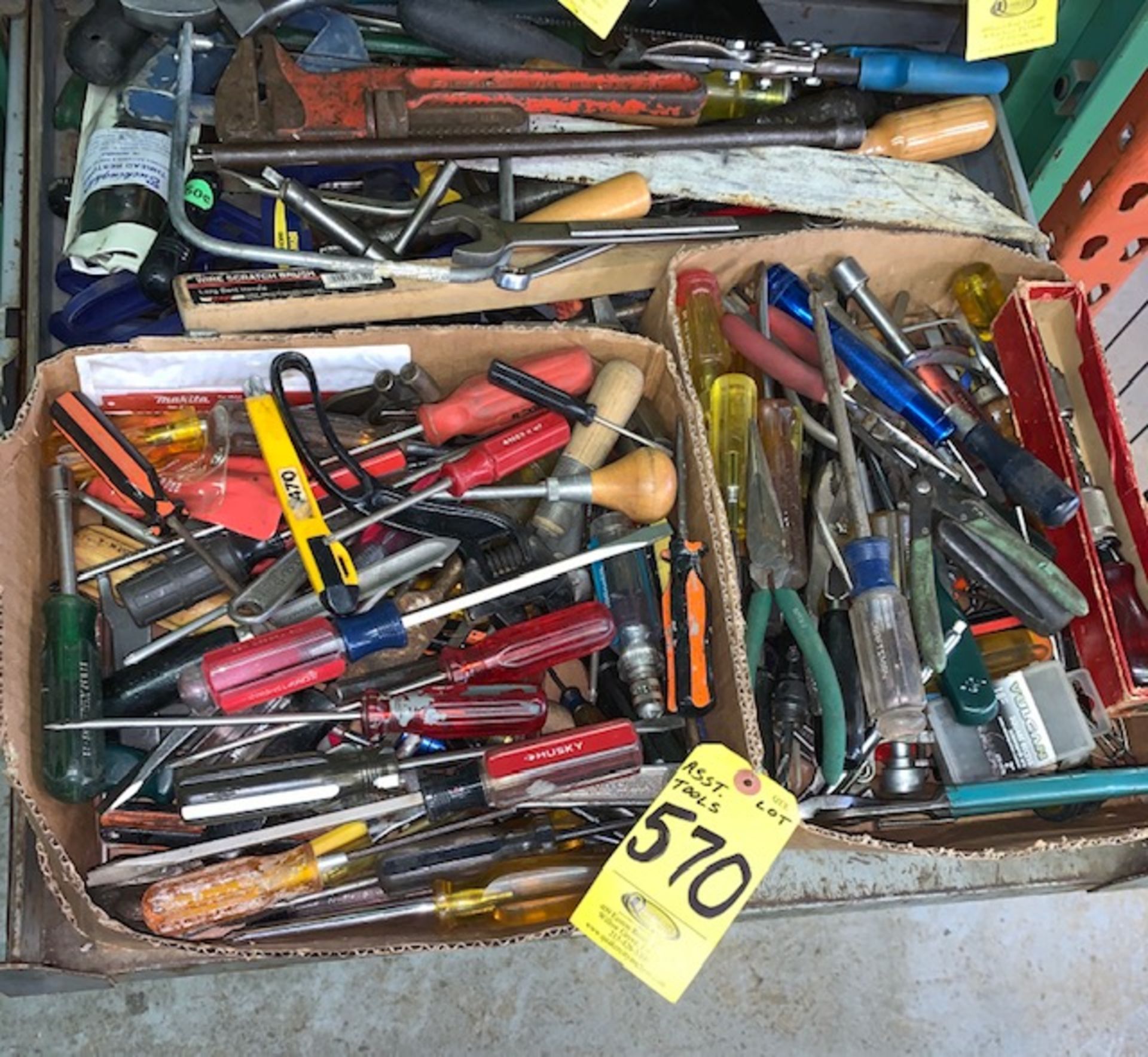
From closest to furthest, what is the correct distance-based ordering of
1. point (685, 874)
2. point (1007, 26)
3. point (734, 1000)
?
point (685, 874)
point (1007, 26)
point (734, 1000)

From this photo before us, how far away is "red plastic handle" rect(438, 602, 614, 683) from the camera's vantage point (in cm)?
106

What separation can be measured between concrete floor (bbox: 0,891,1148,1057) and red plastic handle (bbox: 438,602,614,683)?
0.61 m

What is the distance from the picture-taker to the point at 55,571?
1.12 metres

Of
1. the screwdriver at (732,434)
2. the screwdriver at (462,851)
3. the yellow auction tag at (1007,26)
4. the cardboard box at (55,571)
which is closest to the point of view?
the cardboard box at (55,571)

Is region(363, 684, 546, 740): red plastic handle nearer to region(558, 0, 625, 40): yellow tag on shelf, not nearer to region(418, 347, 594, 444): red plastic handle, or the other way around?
region(418, 347, 594, 444): red plastic handle

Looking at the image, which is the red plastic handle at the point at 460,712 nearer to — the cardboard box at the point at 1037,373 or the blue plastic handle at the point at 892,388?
the cardboard box at the point at 1037,373

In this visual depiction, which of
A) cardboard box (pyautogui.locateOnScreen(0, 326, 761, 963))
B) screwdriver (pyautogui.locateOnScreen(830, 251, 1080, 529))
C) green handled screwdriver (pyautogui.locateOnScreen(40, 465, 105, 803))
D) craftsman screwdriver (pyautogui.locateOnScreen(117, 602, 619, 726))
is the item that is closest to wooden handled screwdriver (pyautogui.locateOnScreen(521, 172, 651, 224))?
cardboard box (pyautogui.locateOnScreen(0, 326, 761, 963))

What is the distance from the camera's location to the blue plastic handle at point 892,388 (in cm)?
122

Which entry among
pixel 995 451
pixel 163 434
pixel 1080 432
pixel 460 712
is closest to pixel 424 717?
pixel 460 712

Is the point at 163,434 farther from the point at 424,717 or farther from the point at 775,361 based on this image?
the point at 775,361

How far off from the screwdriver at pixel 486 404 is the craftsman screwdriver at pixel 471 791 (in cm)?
33

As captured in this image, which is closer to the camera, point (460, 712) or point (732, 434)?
point (460, 712)

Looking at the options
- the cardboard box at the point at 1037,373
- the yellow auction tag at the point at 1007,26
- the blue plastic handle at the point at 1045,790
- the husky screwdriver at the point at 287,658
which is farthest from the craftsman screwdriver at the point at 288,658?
the yellow auction tag at the point at 1007,26

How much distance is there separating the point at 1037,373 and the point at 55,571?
0.99 meters
